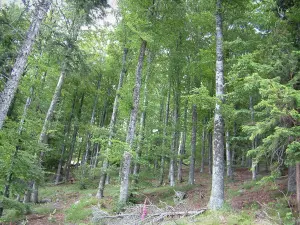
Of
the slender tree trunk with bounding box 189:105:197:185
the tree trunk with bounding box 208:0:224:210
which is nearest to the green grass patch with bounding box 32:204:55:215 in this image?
the slender tree trunk with bounding box 189:105:197:185

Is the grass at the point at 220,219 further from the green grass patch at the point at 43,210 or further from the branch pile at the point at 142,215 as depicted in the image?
the green grass patch at the point at 43,210

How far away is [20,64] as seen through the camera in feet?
24.0

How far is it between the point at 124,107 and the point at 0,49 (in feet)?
17.1

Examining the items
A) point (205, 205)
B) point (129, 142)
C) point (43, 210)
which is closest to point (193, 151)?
point (205, 205)

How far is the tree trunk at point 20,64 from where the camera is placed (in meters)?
7.06

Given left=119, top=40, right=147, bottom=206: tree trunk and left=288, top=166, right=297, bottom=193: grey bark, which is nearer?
left=288, top=166, right=297, bottom=193: grey bark

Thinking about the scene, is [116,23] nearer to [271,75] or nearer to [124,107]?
[124,107]

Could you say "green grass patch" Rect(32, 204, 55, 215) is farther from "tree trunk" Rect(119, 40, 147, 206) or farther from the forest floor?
"tree trunk" Rect(119, 40, 147, 206)

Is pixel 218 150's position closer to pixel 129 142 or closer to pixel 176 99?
pixel 129 142

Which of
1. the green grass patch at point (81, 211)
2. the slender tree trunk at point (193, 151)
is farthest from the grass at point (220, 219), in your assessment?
the slender tree trunk at point (193, 151)

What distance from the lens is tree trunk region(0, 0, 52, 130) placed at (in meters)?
7.06

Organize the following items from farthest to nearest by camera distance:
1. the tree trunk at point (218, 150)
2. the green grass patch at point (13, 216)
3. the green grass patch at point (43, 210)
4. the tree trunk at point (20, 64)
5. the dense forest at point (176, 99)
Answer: the green grass patch at point (43, 210), the green grass patch at point (13, 216), the tree trunk at point (218, 150), the tree trunk at point (20, 64), the dense forest at point (176, 99)

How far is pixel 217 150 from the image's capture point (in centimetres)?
845

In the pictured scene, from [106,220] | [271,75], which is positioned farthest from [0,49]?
[271,75]
